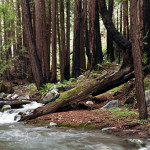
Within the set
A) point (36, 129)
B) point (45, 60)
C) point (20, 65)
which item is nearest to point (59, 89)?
point (36, 129)

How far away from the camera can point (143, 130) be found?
5246 millimetres

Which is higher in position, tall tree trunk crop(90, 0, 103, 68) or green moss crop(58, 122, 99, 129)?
tall tree trunk crop(90, 0, 103, 68)

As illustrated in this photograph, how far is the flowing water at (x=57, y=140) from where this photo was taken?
14.7 ft

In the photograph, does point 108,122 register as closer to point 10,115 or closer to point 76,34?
point 10,115

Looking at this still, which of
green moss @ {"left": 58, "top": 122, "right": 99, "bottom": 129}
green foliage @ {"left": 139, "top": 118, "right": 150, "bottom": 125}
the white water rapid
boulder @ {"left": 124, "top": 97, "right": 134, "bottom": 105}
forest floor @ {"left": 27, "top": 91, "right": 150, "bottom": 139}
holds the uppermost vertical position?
boulder @ {"left": 124, "top": 97, "right": 134, "bottom": 105}

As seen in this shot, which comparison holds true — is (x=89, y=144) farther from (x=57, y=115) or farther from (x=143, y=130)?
(x=57, y=115)

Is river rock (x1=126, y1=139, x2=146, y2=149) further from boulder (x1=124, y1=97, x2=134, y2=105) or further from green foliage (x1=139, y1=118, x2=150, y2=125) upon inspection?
boulder (x1=124, y1=97, x2=134, y2=105)

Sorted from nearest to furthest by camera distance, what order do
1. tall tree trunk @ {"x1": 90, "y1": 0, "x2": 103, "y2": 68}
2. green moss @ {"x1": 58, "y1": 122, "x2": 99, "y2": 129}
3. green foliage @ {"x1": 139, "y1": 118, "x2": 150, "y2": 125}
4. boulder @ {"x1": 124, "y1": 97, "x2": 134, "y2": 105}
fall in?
green foliage @ {"x1": 139, "y1": 118, "x2": 150, "y2": 125}
green moss @ {"x1": 58, "y1": 122, "x2": 99, "y2": 129}
boulder @ {"x1": 124, "y1": 97, "x2": 134, "y2": 105}
tall tree trunk @ {"x1": 90, "y1": 0, "x2": 103, "y2": 68}

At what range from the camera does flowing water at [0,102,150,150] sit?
4492mm

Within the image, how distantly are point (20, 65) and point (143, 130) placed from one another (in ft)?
69.7

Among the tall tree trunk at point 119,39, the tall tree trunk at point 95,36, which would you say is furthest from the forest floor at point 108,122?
the tall tree trunk at point 95,36

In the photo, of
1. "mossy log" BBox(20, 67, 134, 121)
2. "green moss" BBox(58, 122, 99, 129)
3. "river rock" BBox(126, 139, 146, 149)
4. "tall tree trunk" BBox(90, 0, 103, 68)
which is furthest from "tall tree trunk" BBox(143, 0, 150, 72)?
"tall tree trunk" BBox(90, 0, 103, 68)

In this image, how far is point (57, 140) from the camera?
202 inches

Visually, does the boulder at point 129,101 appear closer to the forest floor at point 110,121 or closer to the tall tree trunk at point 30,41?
the forest floor at point 110,121
